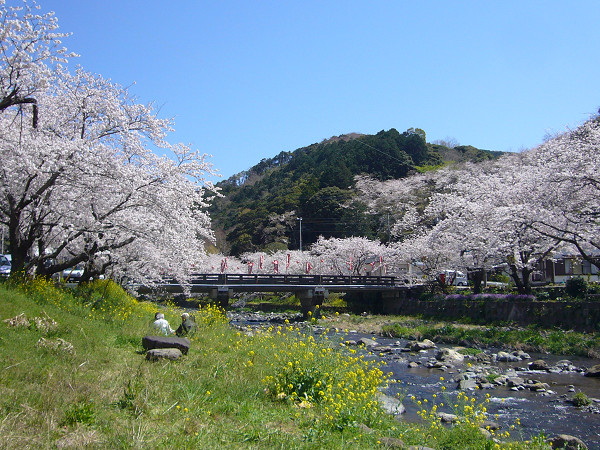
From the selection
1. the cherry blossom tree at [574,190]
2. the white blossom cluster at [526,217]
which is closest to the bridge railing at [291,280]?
the white blossom cluster at [526,217]

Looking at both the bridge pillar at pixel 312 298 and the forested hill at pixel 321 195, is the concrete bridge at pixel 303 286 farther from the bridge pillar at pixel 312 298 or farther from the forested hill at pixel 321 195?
the forested hill at pixel 321 195

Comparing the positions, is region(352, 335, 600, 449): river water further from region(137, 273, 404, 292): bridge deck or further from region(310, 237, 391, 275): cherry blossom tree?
region(310, 237, 391, 275): cherry blossom tree

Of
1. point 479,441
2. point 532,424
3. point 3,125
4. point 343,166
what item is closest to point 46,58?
point 3,125

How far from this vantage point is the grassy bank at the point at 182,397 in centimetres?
457

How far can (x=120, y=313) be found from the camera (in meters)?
11.8

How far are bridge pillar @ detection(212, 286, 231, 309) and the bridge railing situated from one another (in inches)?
18.0

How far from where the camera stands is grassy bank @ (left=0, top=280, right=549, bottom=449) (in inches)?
180

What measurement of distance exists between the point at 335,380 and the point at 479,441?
6.75 ft

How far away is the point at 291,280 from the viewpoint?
3316 centimetres

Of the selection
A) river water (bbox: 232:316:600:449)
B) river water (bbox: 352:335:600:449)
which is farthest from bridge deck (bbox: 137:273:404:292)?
river water (bbox: 352:335:600:449)

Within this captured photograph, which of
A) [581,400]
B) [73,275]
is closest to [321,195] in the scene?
[73,275]

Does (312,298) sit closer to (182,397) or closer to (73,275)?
(73,275)

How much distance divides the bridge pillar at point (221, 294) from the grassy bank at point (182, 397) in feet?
76.1

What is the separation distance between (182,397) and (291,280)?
2740 cm
